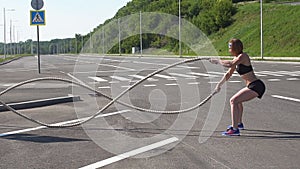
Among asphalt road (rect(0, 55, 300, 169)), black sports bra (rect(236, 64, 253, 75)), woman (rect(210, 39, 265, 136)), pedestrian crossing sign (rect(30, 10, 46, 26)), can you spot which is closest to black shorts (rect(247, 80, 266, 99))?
woman (rect(210, 39, 265, 136))

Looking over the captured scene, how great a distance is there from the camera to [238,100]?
7852 millimetres

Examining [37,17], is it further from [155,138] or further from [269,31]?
[269,31]

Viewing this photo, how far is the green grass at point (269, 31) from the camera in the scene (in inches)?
1810

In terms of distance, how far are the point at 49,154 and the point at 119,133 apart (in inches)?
65.4

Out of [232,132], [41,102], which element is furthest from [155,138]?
[41,102]

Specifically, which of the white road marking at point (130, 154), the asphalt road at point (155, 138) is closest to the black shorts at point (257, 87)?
the asphalt road at point (155, 138)

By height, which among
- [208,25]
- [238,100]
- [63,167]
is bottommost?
[63,167]

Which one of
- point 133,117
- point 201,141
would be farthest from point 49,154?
point 133,117

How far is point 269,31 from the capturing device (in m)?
52.1

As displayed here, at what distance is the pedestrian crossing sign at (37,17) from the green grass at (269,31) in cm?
2041

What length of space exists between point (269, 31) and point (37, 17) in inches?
1359

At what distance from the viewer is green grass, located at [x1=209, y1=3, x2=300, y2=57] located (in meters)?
46.0

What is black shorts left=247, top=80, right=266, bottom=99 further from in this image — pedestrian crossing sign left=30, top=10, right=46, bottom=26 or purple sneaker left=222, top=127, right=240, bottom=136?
pedestrian crossing sign left=30, top=10, right=46, bottom=26

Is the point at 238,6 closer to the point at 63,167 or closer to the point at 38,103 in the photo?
the point at 38,103
